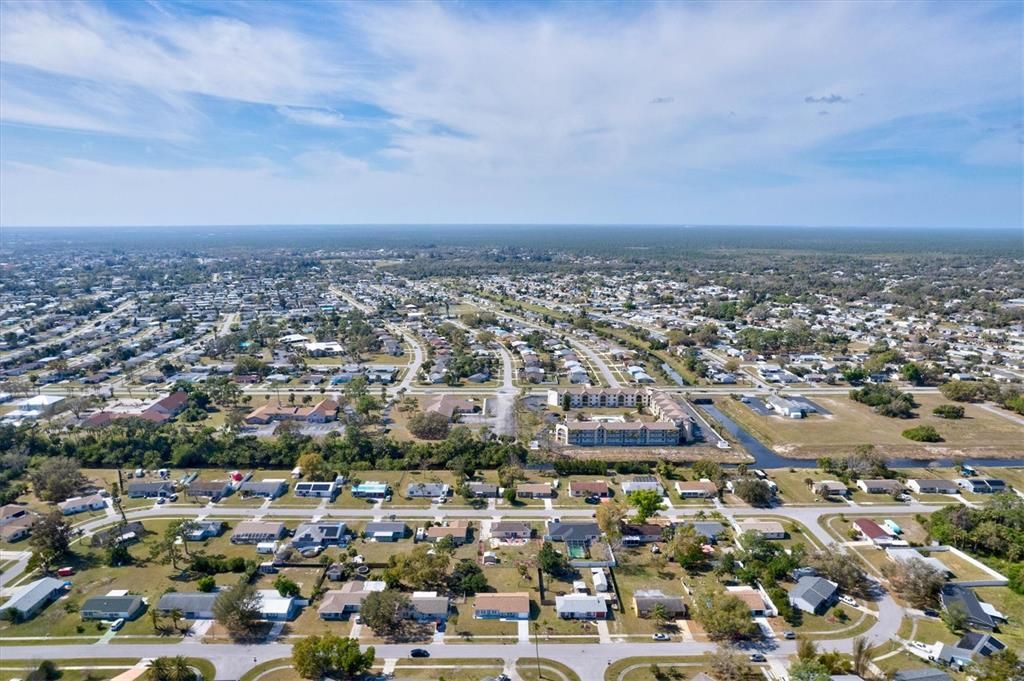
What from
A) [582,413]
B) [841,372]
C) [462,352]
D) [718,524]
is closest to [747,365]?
[841,372]

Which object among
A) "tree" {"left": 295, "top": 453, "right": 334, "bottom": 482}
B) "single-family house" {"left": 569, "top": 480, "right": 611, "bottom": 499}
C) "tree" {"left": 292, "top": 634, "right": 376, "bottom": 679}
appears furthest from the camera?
"tree" {"left": 295, "top": 453, "right": 334, "bottom": 482}

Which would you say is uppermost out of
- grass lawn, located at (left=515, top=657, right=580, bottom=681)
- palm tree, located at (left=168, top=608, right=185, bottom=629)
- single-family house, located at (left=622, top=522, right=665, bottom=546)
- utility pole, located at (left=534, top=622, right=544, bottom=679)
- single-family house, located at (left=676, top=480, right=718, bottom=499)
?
single-family house, located at (left=676, top=480, right=718, bottom=499)

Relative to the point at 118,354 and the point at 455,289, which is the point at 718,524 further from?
the point at 455,289

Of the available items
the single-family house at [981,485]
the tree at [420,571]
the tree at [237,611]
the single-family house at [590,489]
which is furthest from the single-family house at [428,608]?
the single-family house at [981,485]

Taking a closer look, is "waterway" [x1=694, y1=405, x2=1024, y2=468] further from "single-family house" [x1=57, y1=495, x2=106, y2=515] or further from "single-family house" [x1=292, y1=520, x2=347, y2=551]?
"single-family house" [x1=57, y1=495, x2=106, y2=515]

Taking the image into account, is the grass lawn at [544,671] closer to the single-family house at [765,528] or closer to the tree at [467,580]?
the tree at [467,580]

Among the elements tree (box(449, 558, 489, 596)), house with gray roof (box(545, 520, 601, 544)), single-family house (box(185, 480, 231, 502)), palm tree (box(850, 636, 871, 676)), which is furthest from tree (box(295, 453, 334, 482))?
palm tree (box(850, 636, 871, 676))
